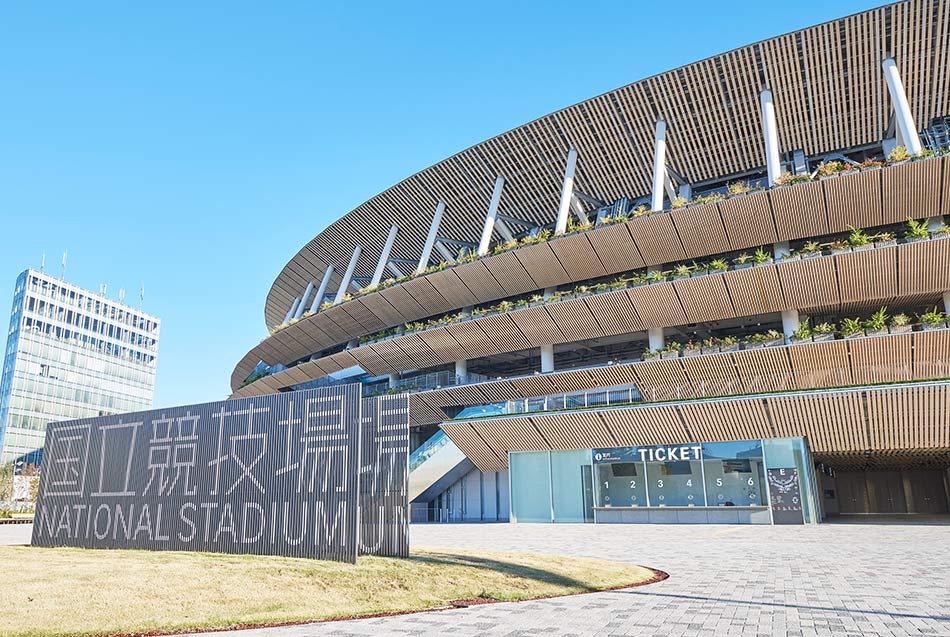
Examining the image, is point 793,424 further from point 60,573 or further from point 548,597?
point 60,573

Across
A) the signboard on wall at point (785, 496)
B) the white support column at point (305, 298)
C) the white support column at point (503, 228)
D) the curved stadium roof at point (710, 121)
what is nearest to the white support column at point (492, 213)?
the curved stadium roof at point (710, 121)

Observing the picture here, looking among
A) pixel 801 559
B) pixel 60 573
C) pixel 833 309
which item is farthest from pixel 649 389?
pixel 60 573

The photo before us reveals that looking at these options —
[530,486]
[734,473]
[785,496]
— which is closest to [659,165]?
[734,473]

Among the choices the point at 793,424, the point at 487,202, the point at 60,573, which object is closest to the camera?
the point at 60,573

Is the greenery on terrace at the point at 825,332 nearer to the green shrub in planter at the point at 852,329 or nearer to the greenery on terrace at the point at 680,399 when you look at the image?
the green shrub in planter at the point at 852,329

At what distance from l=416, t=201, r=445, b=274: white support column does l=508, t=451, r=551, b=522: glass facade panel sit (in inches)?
Result: 477

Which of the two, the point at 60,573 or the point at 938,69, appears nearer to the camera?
the point at 60,573

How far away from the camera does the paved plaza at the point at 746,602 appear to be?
273 inches

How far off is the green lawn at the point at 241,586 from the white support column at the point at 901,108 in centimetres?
2123

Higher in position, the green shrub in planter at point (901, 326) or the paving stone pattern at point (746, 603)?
the green shrub in planter at point (901, 326)

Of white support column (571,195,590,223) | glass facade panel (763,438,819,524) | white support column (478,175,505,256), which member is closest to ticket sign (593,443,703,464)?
glass facade panel (763,438,819,524)

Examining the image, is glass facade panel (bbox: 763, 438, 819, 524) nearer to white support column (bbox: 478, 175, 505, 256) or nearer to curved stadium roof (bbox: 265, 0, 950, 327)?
curved stadium roof (bbox: 265, 0, 950, 327)

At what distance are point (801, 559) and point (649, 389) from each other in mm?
14111

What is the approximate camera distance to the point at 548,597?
921cm
